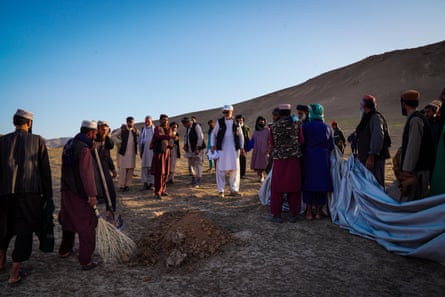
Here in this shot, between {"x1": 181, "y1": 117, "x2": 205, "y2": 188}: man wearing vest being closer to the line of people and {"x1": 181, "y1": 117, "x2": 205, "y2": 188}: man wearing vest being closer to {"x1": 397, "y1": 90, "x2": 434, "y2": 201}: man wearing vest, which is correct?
the line of people

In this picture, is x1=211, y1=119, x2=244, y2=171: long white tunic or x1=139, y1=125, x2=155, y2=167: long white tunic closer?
x1=211, y1=119, x2=244, y2=171: long white tunic

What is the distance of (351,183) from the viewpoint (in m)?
5.18

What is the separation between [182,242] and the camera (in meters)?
4.33

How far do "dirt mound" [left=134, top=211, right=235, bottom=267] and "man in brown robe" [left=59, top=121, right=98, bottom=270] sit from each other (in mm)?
621

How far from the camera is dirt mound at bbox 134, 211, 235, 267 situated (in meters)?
4.05

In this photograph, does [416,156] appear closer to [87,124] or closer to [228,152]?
[87,124]

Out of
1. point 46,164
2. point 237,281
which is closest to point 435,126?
point 237,281

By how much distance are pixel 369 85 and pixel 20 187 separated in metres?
60.3

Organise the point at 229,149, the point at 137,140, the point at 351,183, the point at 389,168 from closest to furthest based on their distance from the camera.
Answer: the point at 351,183
the point at 229,149
the point at 137,140
the point at 389,168

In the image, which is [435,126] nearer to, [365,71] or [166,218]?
[166,218]

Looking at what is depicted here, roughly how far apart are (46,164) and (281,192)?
3243 mm

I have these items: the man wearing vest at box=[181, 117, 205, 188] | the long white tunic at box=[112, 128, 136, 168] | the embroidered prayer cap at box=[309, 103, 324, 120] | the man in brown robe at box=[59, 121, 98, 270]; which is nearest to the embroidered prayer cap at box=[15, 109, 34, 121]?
the man in brown robe at box=[59, 121, 98, 270]

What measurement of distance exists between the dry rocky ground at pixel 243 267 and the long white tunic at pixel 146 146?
150 inches

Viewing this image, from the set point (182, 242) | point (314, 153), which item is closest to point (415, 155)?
point (314, 153)
